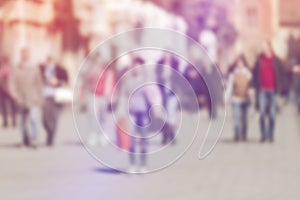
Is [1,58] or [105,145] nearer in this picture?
[105,145]

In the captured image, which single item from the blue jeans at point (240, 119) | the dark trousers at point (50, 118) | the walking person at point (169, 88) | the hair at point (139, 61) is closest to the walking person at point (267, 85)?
the blue jeans at point (240, 119)

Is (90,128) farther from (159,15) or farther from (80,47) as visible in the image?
(159,15)

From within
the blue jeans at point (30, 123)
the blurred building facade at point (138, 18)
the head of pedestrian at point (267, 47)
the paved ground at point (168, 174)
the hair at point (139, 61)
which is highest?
the blurred building facade at point (138, 18)

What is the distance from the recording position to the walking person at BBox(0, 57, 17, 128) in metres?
7.50

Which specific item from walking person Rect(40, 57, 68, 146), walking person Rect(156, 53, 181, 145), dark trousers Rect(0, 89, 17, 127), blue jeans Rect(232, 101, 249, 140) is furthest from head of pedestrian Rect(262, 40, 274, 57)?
dark trousers Rect(0, 89, 17, 127)

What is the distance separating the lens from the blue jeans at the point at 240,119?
22.9ft

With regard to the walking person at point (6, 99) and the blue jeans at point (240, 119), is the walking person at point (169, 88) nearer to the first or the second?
the blue jeans at point (240, 119)

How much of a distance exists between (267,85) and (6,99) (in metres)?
2.31

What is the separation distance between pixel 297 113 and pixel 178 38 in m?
2.70

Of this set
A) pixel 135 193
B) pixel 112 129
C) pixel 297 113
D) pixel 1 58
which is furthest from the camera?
pixel 297 113

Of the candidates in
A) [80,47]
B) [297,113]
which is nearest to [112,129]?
[80,47]

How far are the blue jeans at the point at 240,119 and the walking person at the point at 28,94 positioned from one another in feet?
4.54

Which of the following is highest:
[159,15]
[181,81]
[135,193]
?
[159,15]

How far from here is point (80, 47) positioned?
5.97m
